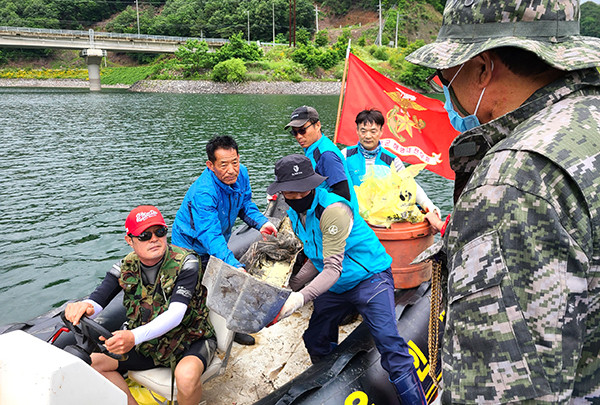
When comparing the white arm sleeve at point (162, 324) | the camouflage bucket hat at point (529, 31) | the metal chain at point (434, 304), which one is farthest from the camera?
the white arm sleeve at point (162, 324)

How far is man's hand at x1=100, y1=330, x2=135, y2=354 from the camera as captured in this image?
2.76 meters

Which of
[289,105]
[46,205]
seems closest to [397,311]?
[46,205]

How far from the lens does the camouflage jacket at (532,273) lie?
1069 mm

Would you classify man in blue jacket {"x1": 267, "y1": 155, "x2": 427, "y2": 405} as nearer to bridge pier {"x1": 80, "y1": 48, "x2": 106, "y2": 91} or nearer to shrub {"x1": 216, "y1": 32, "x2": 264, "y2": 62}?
shrub {"x1": 216, "y1": 32, "x2": 264, "y2": 62}

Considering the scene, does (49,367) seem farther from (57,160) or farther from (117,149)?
(117,149)

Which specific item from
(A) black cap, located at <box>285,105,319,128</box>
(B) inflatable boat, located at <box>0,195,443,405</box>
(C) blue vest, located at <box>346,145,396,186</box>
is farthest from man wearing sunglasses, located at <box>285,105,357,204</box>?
(B) inflatable boat, located at <box>0,195,443,405</box>

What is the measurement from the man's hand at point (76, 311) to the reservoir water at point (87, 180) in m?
4.94

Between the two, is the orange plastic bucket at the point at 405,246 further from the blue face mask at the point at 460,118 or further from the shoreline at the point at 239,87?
the shoreline at the point at 239,87

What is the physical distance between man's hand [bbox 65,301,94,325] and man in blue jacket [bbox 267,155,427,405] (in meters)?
1.52

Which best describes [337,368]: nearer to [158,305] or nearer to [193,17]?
[158,305]

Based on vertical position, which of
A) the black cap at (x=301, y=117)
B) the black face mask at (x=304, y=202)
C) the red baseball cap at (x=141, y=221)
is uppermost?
the black cap at (x=301, y=117)

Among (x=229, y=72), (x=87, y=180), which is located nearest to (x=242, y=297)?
(x=87, y=180)

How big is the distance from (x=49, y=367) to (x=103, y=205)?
10922mm

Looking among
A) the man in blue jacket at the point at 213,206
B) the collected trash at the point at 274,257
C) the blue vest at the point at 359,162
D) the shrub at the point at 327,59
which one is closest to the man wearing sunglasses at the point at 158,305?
the collected trash at the point at 274,257
